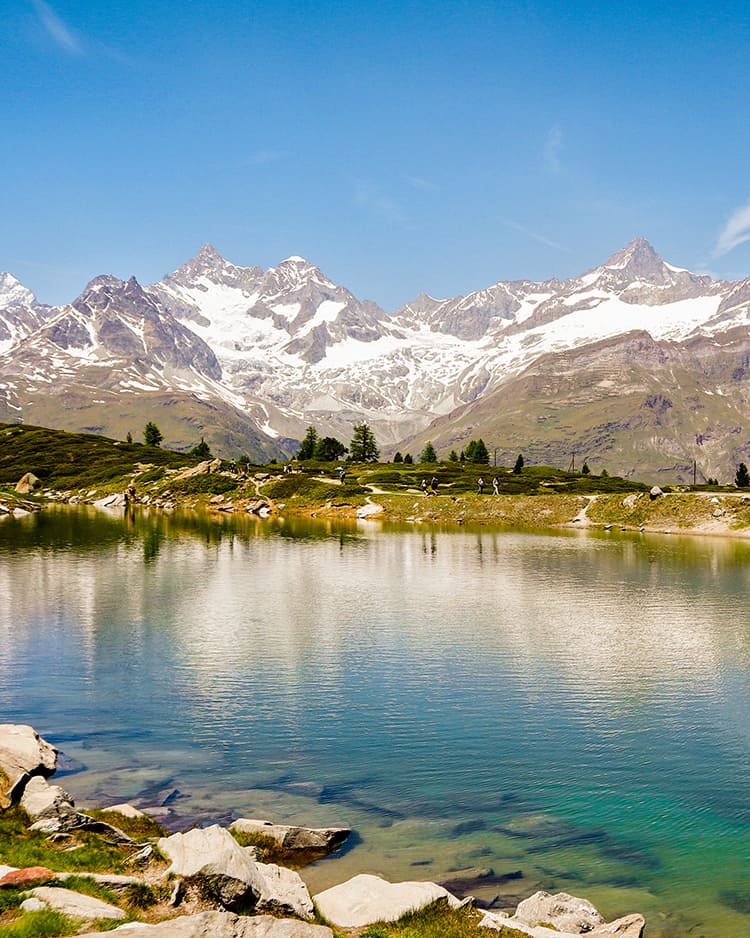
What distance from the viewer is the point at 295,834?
2573 cm

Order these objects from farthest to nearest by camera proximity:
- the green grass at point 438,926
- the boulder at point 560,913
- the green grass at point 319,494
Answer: the green grass at point 319,494
the boulder at point 560,913
the green grass at point 438,926

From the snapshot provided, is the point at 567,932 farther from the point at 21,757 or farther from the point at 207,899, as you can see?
the point at 21,757

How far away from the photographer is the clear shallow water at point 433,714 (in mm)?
26844

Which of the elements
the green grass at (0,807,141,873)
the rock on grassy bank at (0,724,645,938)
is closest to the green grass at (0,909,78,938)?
the rock on grassy bank at (0,724,645,938)

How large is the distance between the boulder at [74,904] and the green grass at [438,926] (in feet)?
20.6

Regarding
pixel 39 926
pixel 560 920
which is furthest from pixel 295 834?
pixel 39 926

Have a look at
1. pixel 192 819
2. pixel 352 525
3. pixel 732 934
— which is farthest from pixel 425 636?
pixel 352 525

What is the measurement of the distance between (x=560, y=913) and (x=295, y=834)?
348 inches

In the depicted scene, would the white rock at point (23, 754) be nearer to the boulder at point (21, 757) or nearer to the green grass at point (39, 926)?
the boulder at point (21, 757)

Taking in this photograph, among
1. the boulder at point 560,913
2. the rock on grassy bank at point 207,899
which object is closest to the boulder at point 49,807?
the rock on grassy bank at point 207,899

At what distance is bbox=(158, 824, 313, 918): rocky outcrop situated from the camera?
20078mm

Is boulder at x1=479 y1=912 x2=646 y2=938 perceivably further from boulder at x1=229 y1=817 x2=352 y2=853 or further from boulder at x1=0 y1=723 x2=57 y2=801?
boulder at x1=0 y1=723 x2=57 y2=801

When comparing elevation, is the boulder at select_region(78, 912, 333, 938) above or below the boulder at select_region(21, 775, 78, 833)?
above

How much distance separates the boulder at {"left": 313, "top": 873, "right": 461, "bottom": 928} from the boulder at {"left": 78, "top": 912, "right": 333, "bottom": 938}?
230 centimetres
